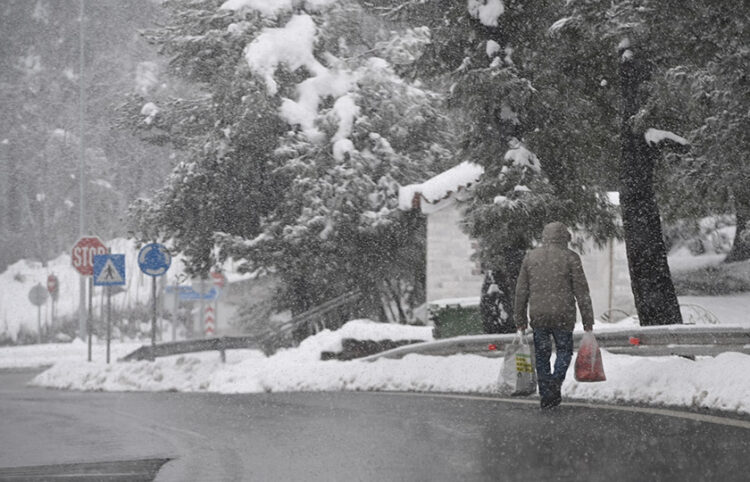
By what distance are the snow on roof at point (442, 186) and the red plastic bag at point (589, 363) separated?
1386 centimetres

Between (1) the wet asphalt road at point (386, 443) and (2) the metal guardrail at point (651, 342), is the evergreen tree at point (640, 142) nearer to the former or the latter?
(2) the metal guardrail at point (651, 342)

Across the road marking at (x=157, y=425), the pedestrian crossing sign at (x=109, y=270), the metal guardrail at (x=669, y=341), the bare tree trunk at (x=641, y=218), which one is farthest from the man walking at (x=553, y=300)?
the pedestrian crossing sign at (x=109, y=270)

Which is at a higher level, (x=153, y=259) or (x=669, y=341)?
(x=153, y=259)

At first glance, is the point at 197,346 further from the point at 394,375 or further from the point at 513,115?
the point at 513,115

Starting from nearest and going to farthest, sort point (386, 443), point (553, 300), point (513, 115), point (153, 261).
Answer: point (386, 443), point (553, 300), point (513, 115), point (153, 261)

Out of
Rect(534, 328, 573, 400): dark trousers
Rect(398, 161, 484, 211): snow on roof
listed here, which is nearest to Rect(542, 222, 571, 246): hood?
Rect(534, 328, 573, 400): dark trousers

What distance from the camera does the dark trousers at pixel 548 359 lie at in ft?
33.5

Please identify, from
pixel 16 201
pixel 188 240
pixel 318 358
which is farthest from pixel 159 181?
pixel 318 358

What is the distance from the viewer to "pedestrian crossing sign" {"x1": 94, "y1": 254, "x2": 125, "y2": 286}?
2423cm

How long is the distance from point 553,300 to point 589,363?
0.67 meters

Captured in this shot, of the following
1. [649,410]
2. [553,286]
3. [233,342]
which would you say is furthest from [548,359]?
[233,342]

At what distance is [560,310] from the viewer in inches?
405

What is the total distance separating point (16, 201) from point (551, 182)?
58.3 m

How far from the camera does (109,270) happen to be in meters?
24.4
